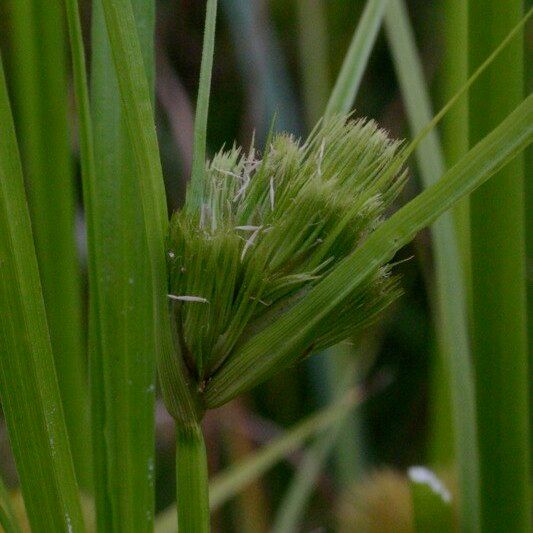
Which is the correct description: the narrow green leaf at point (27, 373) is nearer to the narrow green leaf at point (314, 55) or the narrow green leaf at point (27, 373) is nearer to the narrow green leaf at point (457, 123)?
the narrow green leaf at point (457, 123)

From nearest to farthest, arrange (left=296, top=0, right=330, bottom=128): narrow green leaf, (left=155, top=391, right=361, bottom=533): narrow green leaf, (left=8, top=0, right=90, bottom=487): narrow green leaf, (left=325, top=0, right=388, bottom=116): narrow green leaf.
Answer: (left=325, top=0, right=388, bottom=116): narrow green leaf
(left=8, top=0, right=90, bottom=487): narrow green leaf
(left=155, top=391, right=361, bottom=533): narrow green leaf
(left=296, top=0, right=330, bottom=128): narrow green leaf

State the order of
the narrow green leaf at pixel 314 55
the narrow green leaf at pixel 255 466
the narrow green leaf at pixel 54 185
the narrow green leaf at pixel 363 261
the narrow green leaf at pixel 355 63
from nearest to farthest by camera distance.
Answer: the narrow green leaf at pixel 363 261 → the narrow green leaf at pixel 355 63 → the narrow green leaf at pixel 54 185 → the narrow green leaf at pixel 255 466 → the narrow green leaf at pixel 314 55

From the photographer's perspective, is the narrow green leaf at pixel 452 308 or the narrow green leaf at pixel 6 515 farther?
the narrow green leaf at pixel 452 308

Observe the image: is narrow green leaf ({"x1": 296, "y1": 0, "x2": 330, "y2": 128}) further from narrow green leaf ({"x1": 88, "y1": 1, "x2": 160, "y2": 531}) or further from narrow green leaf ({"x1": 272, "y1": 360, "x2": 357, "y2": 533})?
narrow green leaf ({"x1": 88, "y1": 1, "x2": 160, "y2": 531})

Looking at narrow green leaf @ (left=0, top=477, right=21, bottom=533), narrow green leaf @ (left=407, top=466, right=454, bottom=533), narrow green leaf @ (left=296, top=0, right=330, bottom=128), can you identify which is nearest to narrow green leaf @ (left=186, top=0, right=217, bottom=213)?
narrow green leaf @ (left=0, top=477, right=21, bottom=533)

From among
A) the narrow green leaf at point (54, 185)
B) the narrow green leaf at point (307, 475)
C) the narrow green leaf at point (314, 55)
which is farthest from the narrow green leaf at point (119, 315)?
the narrow green leaf at point (314, 55)

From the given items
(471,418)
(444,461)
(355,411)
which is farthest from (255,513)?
(471,418)

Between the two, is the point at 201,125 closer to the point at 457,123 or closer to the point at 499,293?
the point at 499,293
